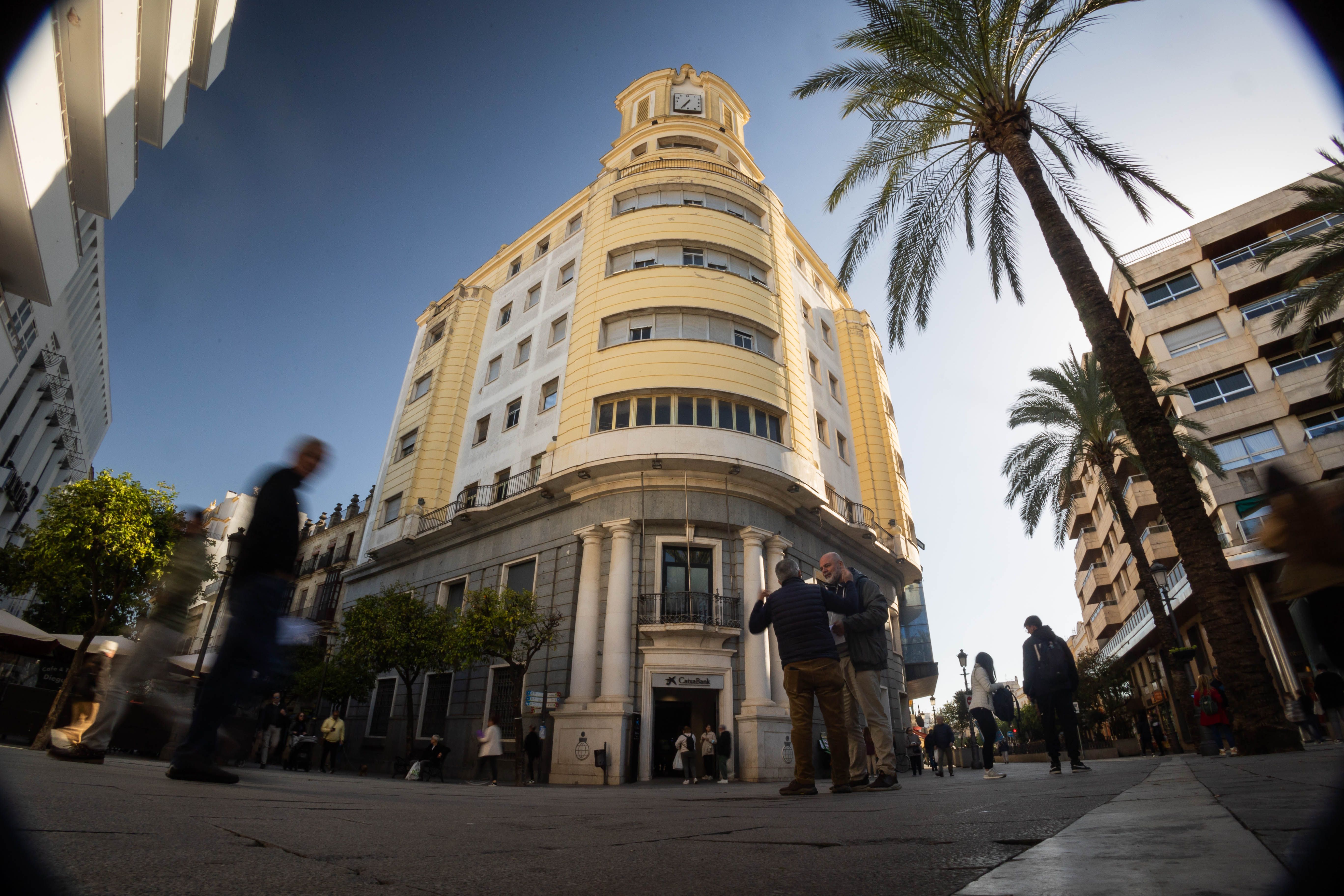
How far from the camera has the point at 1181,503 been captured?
8086mm

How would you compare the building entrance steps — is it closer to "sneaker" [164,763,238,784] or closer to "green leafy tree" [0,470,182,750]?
"sneaker" [164,763,238,784]

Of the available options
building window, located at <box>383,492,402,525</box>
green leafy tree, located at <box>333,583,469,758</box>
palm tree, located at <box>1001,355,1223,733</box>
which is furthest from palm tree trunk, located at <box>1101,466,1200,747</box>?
building window, located at <box>383,492,402,525</box>

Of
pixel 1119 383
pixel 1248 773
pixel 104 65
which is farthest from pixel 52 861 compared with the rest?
pixel 104 65

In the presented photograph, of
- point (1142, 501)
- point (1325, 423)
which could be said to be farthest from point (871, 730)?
point (1142, 501)

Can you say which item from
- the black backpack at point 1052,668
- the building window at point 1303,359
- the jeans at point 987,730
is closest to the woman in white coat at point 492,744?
the jeans at point 987,730

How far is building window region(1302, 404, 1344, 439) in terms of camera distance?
25250 mm

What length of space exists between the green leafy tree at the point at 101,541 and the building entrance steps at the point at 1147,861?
19249mm

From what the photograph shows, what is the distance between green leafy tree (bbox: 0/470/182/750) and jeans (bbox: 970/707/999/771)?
1835 cm

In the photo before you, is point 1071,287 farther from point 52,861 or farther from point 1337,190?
point 52,861

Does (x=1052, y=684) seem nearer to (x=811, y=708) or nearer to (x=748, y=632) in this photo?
(x=811, y=708)

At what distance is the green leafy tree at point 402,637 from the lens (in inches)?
752

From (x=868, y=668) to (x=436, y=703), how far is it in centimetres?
1933

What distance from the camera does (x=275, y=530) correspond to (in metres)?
4.37

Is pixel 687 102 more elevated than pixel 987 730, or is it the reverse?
pixel 687 102
